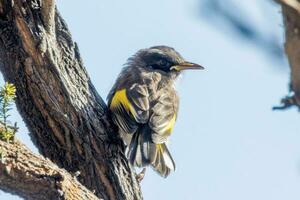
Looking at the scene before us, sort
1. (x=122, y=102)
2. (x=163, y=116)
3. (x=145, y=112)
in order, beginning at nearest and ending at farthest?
(x=122, y=102) < (x=145, y=112) < (x=163, y=116)

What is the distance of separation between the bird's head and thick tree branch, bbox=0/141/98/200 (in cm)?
429

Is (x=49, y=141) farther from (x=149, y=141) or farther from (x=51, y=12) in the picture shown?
(x=149, y=141)

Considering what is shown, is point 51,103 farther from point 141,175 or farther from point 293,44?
point 293,44

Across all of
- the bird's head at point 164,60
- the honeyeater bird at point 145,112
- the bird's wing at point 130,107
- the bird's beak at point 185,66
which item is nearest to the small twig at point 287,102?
the honeyeater bird at point 145,112

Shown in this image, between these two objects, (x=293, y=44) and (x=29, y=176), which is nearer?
(x=293, y=44)

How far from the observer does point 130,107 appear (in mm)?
6074

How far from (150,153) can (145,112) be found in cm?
47

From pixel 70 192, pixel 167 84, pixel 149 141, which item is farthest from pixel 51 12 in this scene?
pixel 167 84

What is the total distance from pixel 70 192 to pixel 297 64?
266cm

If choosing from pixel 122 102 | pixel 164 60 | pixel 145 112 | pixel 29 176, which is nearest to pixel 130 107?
pixel 122 102

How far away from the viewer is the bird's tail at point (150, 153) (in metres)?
5.52

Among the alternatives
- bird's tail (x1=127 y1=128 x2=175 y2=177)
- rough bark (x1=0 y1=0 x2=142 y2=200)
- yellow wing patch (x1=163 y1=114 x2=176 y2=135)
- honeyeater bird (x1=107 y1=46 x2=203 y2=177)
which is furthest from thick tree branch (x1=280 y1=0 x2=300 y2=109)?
yellow wing patch (x1=163 y1=114 x2=176 y2=135)

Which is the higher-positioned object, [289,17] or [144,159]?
[289,17]

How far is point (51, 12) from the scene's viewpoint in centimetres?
461
